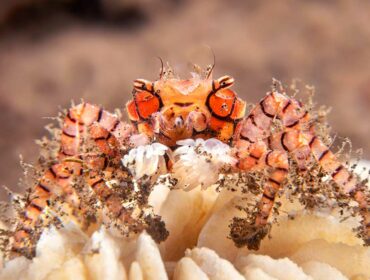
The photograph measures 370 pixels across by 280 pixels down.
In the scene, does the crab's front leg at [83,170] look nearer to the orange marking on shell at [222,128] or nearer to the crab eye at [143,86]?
the crab eye at [143,86]

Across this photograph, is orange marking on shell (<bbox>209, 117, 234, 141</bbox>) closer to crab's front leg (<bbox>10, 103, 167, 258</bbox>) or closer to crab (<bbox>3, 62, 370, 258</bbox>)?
crab (<bbox>3, 62, 370, 258</bbox>)

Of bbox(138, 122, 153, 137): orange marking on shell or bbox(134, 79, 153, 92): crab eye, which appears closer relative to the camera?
bbox(138, 122, 153, 137): orange marking on shell

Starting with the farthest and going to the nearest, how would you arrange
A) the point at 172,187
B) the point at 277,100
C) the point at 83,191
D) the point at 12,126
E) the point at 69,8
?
the point at 69,8, the point at 12,126, the point at 277,100, the point at 83,191, the point at 172,187

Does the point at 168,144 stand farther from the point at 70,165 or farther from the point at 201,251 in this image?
the point at 201,251

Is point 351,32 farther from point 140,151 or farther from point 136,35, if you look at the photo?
point 140,151

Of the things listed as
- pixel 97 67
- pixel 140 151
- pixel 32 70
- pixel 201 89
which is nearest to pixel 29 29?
pixel 32 70

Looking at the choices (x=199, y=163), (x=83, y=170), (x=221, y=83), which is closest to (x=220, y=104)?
(x=221, y=83)

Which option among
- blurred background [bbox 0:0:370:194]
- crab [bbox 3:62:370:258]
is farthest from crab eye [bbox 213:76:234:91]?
blurred background [bbox 0:0:370:194]
